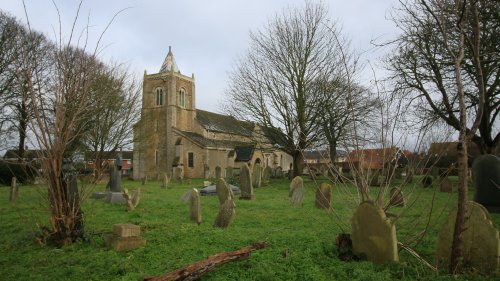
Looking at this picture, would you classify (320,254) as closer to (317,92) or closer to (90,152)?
(317,92)

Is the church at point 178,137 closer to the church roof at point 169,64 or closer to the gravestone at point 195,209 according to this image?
the church roof at point 169,64

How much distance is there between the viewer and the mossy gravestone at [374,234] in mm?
4848

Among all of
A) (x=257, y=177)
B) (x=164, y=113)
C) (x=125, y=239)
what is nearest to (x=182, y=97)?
(x=164, y=113)

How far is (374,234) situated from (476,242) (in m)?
1.17

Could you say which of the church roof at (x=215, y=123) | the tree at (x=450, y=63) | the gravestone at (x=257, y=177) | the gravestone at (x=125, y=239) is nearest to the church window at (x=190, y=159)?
the church roof at (x=215, y=123)

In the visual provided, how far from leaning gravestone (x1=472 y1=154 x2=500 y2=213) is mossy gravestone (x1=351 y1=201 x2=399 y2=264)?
5.14m

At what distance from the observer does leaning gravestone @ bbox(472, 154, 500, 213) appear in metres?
8.59

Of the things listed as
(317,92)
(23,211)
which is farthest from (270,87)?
(23,211)

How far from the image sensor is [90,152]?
78.7 ft

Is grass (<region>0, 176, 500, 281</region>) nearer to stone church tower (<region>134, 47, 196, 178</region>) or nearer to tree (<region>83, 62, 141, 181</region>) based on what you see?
tree (<region>83, 62, 141, 181</region>)

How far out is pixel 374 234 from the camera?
4.93 meters

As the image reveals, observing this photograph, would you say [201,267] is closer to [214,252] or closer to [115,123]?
[214,252]

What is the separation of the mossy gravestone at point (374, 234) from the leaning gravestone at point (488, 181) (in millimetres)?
5144

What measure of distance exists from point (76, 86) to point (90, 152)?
1884 centimetres
